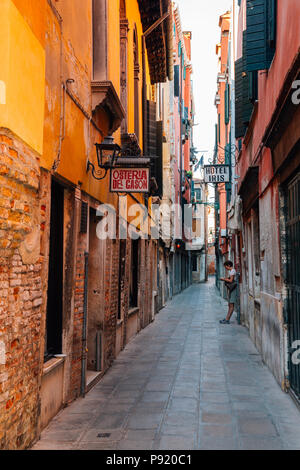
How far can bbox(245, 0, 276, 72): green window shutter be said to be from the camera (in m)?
6.96

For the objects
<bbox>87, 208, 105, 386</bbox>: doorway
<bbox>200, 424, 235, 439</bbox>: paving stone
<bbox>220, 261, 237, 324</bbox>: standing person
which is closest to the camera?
<bbox>200, 424, 235, 439</bbox>: paving stone

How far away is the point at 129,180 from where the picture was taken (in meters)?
7.88

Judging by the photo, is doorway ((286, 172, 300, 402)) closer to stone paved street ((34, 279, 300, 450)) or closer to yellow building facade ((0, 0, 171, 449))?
stone paved street ((34, 279, 300, 450))

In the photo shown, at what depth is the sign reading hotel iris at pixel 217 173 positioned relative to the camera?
16.3m

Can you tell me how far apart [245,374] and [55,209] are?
400 cm

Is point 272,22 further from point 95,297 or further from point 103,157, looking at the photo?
point 95,297

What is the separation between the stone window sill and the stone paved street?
56 centimetres

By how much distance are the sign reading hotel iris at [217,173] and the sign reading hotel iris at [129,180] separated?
8.78 metres

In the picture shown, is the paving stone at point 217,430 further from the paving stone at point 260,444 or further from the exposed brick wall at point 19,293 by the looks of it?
the exposed brick wall at point 19,293

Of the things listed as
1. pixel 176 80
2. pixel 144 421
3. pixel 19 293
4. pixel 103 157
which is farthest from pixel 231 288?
pixel 176 80

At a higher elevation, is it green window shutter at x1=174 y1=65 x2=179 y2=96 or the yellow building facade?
green window shutter at x1=174 y1=65 x2=179 y2=96

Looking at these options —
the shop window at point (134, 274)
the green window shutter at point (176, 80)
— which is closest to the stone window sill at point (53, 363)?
the shop window at point (134, 274)

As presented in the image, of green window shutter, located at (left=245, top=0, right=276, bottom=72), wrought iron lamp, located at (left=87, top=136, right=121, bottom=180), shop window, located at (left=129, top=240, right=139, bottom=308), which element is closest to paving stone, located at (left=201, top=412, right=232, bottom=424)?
wrought iron lamp, located at (left=87, top=136, right=121, bottom=180)

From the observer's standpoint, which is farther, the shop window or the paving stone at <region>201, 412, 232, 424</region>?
the shop window
